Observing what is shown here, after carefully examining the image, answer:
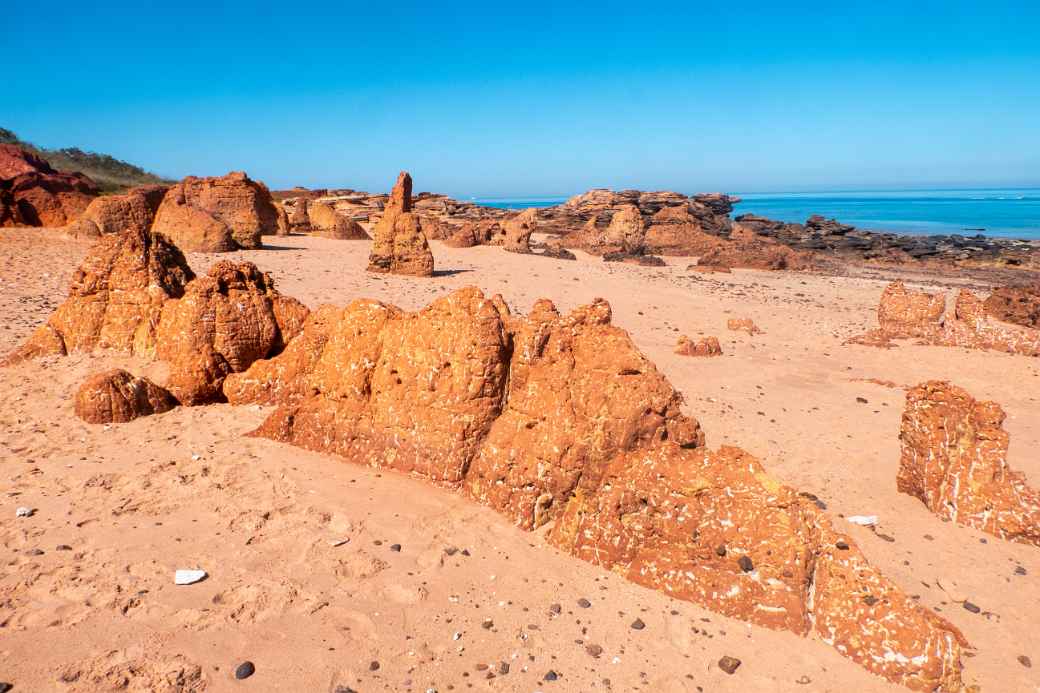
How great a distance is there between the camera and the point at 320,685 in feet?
9.07

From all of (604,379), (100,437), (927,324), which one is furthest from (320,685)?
(927,324)

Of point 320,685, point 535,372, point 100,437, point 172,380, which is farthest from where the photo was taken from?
point 172,380

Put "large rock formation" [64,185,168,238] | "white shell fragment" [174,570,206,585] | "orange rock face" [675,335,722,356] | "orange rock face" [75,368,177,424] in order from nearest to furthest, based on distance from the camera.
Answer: "white shell fragment" [174,570,206,585], "orange rock face" [75,368,177,424], "orange rock face" [675,335,722,356], "large rock formation" [64,185,168,238]

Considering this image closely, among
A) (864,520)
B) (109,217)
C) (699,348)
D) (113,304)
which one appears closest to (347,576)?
(864,520)

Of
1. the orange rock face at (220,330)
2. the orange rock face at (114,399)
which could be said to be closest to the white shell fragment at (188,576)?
the orange rock face at (114,399)

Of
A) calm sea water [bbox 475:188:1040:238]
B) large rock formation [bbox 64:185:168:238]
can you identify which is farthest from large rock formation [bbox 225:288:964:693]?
calm sea water [bbox 475:188:1040:238]

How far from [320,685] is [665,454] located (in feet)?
7.65

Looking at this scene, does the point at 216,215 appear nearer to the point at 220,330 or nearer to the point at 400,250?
the point at 400,250

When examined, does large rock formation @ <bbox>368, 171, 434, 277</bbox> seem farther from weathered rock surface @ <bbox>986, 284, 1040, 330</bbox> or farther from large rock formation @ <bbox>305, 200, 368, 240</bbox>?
weathered rock surface @ <bbox>986, 284, 1040, 330</bbox>

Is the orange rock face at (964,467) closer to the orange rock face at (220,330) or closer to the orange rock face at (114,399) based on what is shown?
the orange rock face at (220,330)

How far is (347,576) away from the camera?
3523mm

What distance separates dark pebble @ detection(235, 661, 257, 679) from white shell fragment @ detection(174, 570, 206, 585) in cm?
72

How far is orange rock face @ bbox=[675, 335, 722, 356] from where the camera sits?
996 centimetres

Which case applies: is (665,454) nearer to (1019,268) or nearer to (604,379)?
(604,379)
